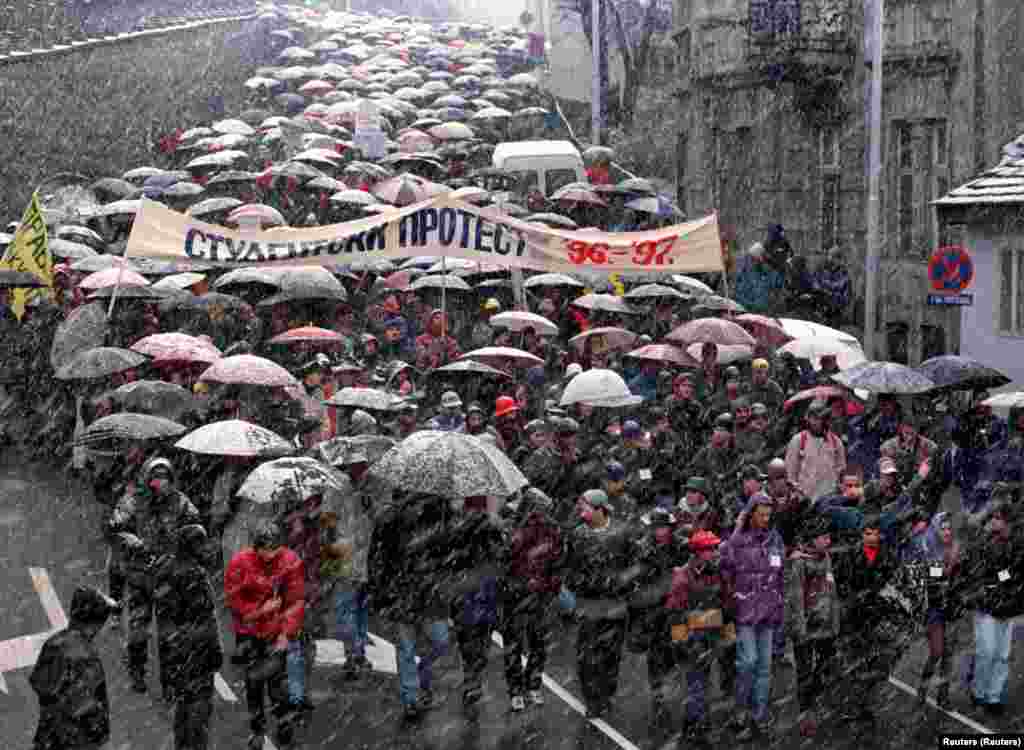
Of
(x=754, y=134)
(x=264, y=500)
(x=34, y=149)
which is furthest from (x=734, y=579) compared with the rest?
(x=34, y=149)

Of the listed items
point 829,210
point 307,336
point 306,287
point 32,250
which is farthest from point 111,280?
point 829,210

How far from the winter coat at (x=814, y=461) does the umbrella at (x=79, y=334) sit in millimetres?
7296

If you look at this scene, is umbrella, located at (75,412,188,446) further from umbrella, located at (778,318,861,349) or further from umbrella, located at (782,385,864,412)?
umbrella, located at (778,318,861,349)

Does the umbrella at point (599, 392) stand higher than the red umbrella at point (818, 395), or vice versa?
the umbrella at point (599, 392)

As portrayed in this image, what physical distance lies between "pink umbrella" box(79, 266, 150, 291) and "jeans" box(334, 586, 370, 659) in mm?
6961

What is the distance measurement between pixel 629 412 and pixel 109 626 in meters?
5.30

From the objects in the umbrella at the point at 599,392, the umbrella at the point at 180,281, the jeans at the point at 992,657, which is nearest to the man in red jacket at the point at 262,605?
the umbrella at the point at 599,392

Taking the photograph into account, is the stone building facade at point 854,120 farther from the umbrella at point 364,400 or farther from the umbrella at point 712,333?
the umbrella at point 364,400

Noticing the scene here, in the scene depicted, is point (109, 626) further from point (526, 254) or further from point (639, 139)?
point (639, 139)

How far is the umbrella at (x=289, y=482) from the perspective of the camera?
1127 cm

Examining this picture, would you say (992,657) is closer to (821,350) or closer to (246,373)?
(821,350)

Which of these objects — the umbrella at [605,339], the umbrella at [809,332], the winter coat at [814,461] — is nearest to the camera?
the winter coat at [814,461]

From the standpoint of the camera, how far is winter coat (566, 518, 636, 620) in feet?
38.7

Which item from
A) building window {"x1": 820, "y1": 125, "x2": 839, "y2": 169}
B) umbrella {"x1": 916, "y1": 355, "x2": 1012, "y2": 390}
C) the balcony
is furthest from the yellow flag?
building window {"x1": 820, "y1": 125, "x2": 839, "y2": 169}
